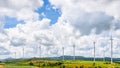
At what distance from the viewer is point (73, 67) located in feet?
455

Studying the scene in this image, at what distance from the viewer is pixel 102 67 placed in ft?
443

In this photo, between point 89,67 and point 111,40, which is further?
point 111,40

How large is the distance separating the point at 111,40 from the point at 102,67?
42984 millimetres

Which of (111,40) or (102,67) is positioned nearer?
(102,67)

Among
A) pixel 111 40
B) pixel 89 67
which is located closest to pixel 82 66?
pixel 89 67

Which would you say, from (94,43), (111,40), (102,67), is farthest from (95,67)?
(94,43)

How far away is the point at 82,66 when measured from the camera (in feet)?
459

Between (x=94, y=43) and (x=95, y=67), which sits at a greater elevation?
(x=94, y=43)

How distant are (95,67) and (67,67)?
14.5m

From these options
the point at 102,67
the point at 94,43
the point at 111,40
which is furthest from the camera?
the point at 94,43

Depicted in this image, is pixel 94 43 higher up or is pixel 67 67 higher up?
pixel 94 43

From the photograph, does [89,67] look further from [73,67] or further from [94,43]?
[94,43]

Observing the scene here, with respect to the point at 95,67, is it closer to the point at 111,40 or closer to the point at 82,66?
the point at 82,66

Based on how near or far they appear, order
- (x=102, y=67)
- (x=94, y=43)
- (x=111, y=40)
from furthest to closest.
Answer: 1. (x=94, y=43)
2. (x=111, y=40)
3. (x=102, y=67)
